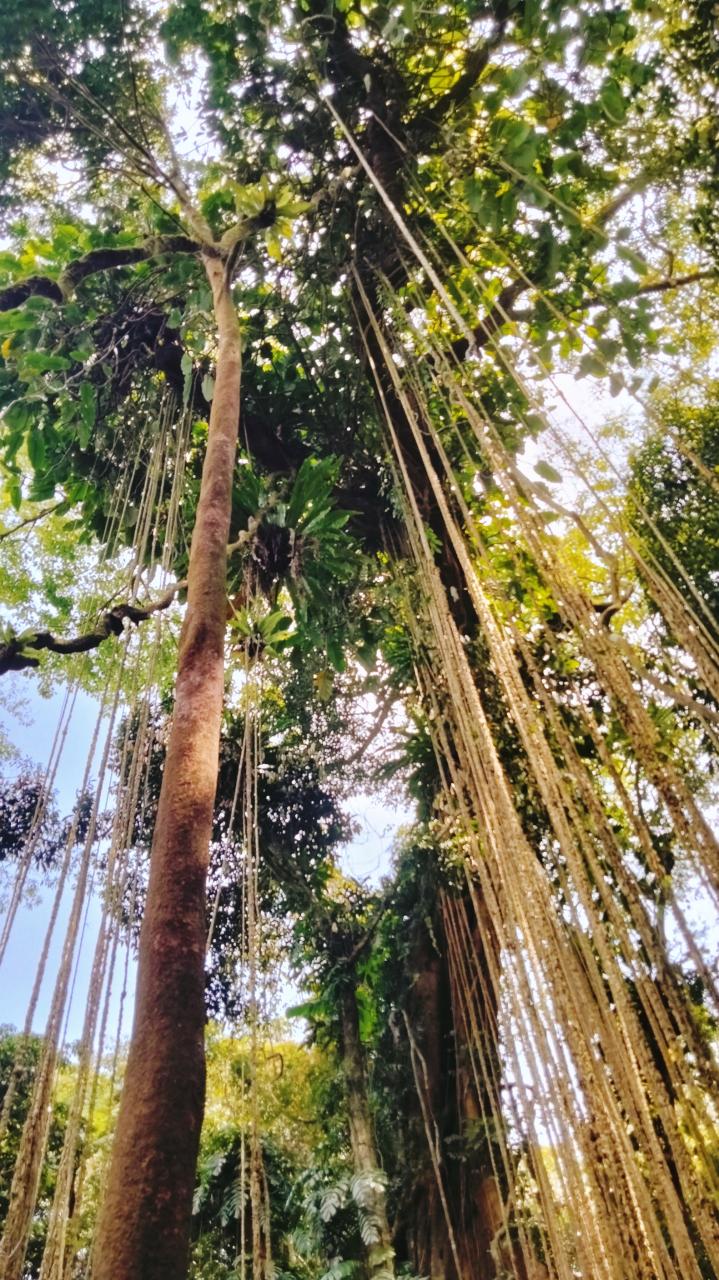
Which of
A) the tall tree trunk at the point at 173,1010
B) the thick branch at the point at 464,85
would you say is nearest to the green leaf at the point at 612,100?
the thick branch at the point at 464,85

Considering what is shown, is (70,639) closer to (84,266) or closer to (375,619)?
(84,266)

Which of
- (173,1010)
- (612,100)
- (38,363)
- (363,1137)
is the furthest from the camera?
(363,1137)

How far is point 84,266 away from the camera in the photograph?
2.44 metres

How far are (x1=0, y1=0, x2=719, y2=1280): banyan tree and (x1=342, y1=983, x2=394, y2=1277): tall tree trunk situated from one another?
0.02m

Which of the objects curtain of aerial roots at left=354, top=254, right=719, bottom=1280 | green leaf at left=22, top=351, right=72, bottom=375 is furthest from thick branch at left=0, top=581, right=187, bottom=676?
green leaf at left=22, top=351, right=72, bottom=375

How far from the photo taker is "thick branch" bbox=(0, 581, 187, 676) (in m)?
1.62

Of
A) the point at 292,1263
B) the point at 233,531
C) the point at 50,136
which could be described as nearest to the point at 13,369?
the point at 233,531

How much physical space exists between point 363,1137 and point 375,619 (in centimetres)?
253

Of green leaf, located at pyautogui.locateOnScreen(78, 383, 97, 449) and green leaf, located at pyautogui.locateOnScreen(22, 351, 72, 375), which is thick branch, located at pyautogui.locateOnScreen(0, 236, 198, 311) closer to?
green leaf, located at pyautogui.locateOnScreen(22, 351, 72, 375)

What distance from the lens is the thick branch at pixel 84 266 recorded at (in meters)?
2.33

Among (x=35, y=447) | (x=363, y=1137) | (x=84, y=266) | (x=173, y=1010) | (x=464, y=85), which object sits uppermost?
(x=464, y=85)

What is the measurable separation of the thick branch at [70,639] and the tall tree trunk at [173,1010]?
535mm

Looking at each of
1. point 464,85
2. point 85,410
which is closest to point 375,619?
point 85,410

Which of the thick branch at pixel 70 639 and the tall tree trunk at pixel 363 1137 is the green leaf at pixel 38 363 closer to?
the thick branch at pixel 70 639
